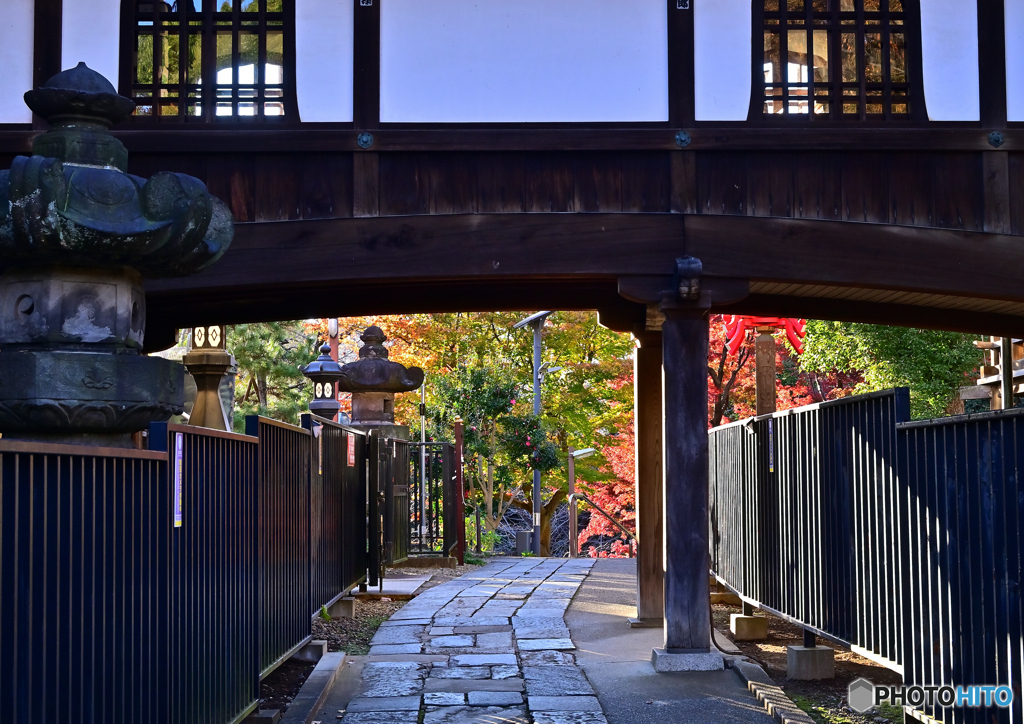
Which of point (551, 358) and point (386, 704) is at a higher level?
point (551, 358)

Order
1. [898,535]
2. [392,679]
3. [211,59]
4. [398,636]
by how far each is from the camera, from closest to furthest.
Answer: [898,535]
[392,679]
[211,59]
[398,636]

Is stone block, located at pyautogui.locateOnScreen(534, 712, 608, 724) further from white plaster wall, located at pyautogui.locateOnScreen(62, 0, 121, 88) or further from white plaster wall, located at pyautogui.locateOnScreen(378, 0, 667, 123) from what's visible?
white plaster wall, located at pyautogui.locateOnScreen(62, 0, 121, 88)

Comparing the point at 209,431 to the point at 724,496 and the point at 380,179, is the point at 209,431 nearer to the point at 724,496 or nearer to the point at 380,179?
the point at 380,179

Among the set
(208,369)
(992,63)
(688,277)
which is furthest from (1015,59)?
(208,369)

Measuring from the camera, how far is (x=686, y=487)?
827 centimetres

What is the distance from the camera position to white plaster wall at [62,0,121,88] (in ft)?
27.7

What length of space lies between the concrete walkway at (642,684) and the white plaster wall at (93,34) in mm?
5740

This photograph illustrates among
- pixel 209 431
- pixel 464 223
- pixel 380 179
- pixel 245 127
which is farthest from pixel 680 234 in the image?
pixel 209 431

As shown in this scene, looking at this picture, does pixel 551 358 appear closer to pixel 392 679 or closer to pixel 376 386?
pixel 376 386

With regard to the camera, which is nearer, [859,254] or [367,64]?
[859,254]

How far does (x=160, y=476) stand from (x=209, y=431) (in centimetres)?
82

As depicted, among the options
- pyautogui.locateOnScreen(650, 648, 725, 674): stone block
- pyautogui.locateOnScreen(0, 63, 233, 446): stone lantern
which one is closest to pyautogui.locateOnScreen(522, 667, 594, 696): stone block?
pyautogui.locateOnScreen(650, 648, 725, 674): stone block

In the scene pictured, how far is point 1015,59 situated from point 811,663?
4.81m

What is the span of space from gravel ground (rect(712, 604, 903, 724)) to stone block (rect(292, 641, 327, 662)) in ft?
10.8
